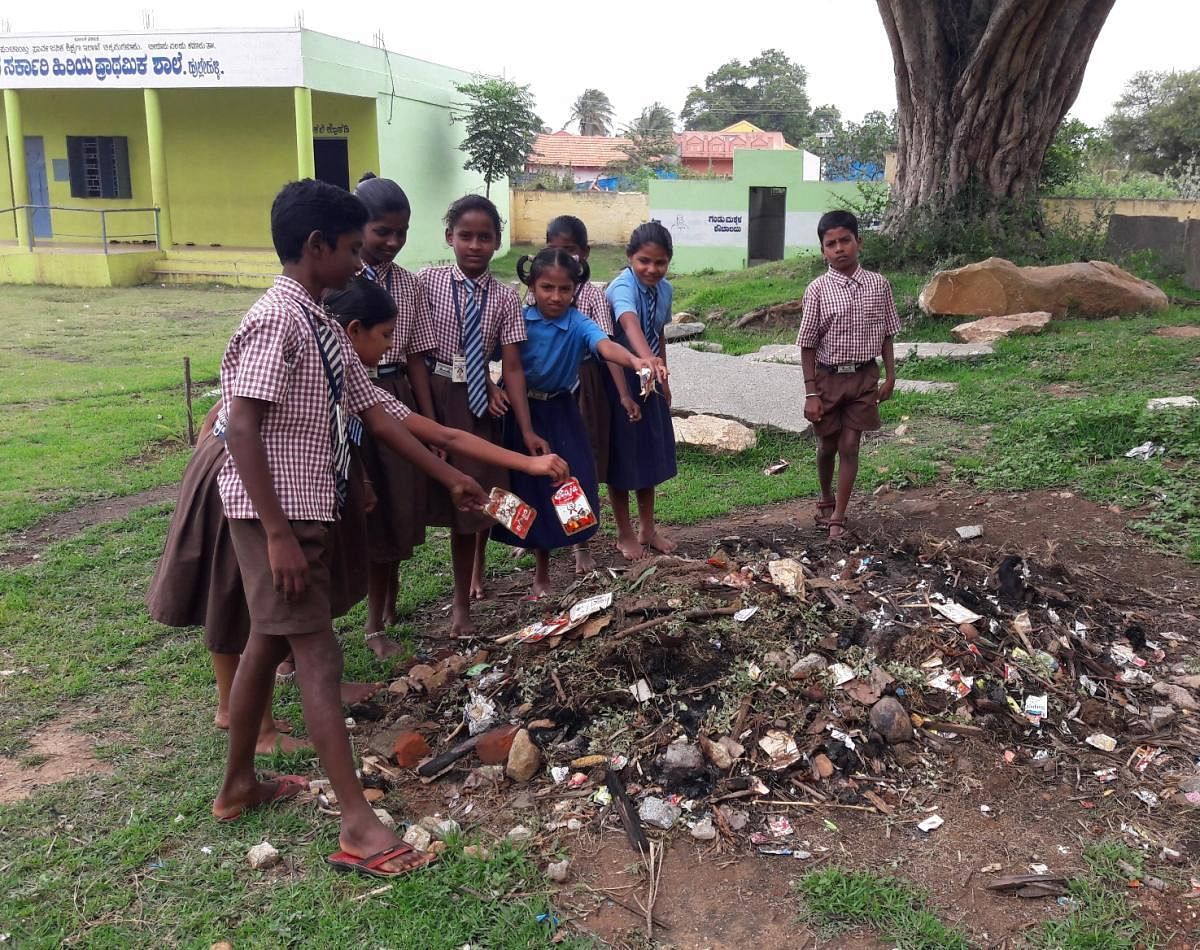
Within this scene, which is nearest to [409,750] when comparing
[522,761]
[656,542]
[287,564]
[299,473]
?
[522,761]

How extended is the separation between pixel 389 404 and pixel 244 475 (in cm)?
68

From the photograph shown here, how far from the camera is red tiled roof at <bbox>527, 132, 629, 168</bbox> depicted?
41.1 meters

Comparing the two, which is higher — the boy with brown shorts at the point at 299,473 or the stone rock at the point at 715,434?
the boy with brown shorts at the point at 299,473

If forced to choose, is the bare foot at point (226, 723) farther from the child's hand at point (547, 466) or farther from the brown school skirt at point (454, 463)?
the child's hand at point (547, 466)

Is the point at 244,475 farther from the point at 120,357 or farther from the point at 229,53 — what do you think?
the point at 229,53

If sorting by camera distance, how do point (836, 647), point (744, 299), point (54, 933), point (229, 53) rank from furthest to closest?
point (229, 53), point (744, 299), point (836, 647), point (54, 933)

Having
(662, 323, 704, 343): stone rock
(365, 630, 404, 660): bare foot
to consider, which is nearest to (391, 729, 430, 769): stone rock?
(365, 630, 404, 660): bare foot

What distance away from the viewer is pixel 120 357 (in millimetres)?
11180

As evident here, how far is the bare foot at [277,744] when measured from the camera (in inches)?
125

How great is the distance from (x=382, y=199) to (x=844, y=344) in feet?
7.70

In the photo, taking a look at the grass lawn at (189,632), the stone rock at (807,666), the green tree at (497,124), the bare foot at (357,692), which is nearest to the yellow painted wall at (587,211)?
the green tree at (497,124)

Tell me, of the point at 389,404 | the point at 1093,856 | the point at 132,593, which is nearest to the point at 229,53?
the point at 132,593

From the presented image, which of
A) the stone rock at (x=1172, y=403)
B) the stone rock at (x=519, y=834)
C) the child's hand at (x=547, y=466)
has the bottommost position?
the stone rock at (x=519, y=834)

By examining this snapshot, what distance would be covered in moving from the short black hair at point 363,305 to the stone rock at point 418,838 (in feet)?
4.68
